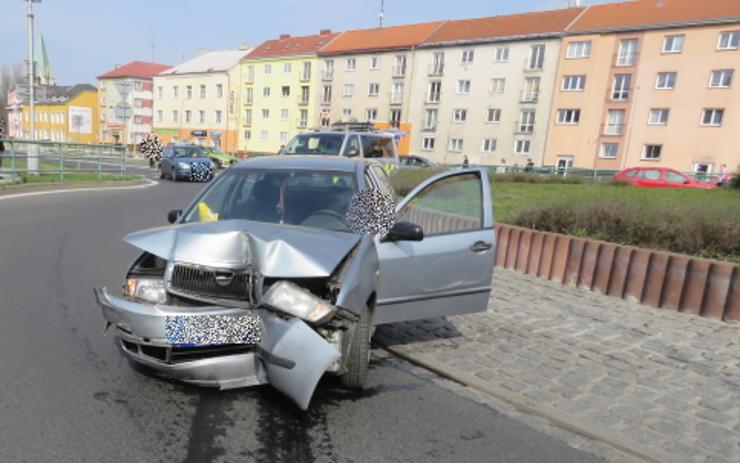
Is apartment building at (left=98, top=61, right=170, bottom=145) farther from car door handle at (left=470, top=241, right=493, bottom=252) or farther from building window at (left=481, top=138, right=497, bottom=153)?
car door handle at (left=470, top=241, right=493, bottom=252)

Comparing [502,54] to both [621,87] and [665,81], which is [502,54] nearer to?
[621,87]

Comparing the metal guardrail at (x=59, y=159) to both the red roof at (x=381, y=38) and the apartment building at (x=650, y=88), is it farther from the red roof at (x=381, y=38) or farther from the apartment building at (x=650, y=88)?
the red roof at (x=381, y=38)

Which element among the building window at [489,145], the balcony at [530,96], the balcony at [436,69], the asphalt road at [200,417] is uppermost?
the balcony at [436,69]

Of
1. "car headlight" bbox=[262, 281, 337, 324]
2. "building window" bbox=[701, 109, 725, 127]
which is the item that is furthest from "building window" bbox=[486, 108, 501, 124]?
"car headlight" bbox=[262, 281, 337, 324]

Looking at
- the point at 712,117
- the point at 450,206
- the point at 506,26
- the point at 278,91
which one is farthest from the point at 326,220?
the point at 278,91

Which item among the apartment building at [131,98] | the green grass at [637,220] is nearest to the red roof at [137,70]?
the apartment building at [131,98]

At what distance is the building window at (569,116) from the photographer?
44.6m

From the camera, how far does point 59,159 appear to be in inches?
719

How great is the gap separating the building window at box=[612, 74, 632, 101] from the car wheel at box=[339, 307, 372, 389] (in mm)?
47219

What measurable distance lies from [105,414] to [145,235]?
112 centimetres

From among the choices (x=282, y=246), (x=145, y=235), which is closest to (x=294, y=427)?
(x=282, y=246)

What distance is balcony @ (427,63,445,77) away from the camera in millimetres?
52031

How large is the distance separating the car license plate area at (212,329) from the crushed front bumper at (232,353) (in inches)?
1.0

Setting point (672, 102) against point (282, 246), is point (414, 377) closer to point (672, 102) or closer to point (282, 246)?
point (282, 246)
